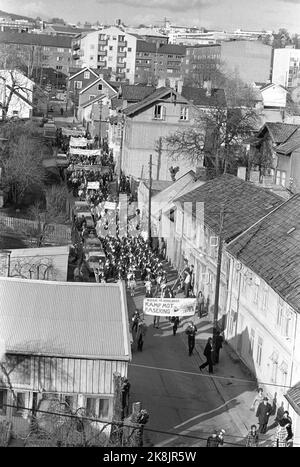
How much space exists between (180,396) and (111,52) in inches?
1360

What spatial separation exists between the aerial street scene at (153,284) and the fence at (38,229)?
0.04m

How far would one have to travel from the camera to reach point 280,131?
21.9m

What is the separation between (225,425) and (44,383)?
1.94 metres

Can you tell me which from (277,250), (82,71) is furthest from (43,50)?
(277,250)

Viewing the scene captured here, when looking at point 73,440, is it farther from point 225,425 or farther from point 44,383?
point 225,425

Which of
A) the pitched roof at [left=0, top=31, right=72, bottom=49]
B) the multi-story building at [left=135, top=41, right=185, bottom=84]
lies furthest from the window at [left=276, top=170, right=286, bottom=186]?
the pitched roof at [left=0, top=31, right=72, bottom=49]

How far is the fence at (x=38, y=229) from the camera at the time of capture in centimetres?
1577

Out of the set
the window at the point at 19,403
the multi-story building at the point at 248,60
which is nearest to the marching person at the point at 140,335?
the window at the point at 19,403

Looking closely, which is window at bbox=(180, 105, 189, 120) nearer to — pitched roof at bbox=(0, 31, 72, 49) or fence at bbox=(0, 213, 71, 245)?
fence at bbox=(0, 213, 71, 245)

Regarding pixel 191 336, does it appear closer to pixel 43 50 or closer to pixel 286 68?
pixel 286 68

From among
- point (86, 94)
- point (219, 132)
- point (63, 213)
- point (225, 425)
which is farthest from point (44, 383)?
point (86, 94)

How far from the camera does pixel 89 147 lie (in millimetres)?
29812

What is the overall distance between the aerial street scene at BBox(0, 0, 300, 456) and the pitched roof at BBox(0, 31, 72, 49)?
10149mm

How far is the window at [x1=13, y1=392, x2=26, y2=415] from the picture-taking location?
7824mm
